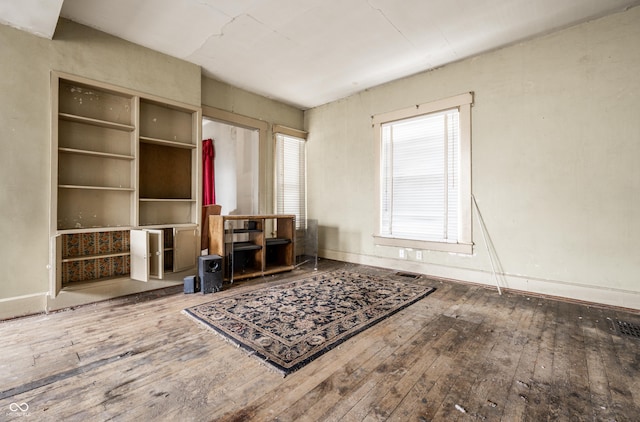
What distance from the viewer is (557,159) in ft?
10.7

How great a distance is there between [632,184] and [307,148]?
465 cm

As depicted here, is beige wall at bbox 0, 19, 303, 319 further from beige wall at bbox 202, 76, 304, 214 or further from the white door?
beige wall at bbox 202, 76, 304, 214

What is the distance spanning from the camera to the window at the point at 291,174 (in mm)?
5426

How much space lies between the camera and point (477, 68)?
380 centimetres

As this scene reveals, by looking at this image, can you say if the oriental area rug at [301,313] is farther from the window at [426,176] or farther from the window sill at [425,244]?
the window at [426,176]

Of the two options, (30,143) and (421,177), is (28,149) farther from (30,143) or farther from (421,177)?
(421,177)

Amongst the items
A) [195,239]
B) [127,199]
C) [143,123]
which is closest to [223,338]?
[195,239]

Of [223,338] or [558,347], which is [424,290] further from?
[223,338]

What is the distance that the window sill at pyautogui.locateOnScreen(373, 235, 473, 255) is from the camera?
3.90 metres

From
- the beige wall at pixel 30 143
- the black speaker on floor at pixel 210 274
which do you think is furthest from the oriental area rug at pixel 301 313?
the beige wall at pixel 30 143

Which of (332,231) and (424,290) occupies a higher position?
(332,231)

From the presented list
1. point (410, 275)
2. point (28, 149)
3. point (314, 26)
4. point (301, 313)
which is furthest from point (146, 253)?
point (410, 275)

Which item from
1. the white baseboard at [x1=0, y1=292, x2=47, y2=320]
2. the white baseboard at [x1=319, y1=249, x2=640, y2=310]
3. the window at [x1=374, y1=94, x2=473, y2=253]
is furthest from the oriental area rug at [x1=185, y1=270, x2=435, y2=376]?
the white baseboard at [x1=0, y1=292, x2=47, y2=320]

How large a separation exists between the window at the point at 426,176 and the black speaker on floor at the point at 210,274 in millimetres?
2576
